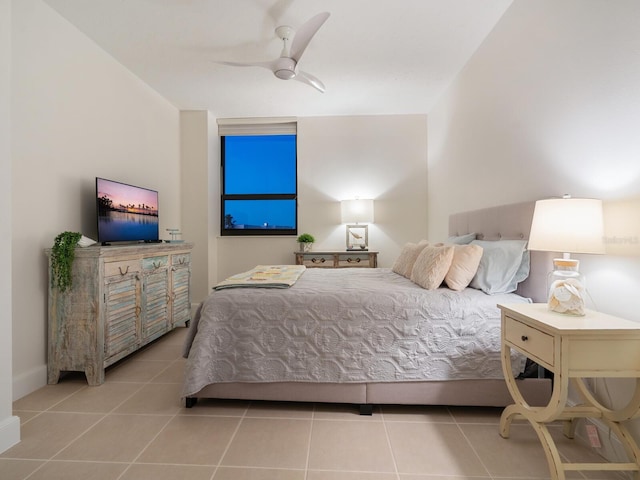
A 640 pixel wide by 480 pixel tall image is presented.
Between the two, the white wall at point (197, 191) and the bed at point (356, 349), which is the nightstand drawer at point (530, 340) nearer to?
the bed at point (356, 349)

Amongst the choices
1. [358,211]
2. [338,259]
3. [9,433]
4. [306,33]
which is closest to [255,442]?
[9,433]

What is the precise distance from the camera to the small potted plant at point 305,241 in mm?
4277

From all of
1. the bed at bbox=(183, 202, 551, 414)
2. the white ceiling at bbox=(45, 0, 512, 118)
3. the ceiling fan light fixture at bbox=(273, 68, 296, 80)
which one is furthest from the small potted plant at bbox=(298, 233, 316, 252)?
the bed at bbox=(183, 202, 551, 414)

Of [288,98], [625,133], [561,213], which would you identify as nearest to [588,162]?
[625,133]

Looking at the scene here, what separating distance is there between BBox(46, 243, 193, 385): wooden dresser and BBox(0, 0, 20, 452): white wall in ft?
2.00

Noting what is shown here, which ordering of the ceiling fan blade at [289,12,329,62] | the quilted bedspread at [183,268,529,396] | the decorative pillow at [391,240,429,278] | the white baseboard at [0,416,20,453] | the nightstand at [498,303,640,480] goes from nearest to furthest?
the nightstand at [498,303,640,480] < the white baseboard at [0,416,20,453] < the quilted bedspread at [183,268,529,396] < the ceiling fan blade at [289,12,329,62] < the decorative pillow at [391,240,429,278]

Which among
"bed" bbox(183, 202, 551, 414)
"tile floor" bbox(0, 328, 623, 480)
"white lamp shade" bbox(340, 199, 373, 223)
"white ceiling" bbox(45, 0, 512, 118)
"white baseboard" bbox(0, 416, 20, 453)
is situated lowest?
"tile floor" bbox(0, 328, 623, 480)

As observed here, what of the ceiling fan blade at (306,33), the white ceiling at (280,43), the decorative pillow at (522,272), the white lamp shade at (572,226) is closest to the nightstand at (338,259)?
the white ceiling at (280,43)

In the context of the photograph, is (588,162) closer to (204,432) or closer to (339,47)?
(339,47)

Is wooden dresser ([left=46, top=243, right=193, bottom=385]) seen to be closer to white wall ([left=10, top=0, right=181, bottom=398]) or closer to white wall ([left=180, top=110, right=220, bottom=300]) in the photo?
white wall ([left=10, top=0, right=181, bottom=398])

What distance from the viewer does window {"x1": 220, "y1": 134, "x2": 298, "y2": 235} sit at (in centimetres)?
468

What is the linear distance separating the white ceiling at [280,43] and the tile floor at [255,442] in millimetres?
2708

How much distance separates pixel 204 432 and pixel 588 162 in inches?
94.5

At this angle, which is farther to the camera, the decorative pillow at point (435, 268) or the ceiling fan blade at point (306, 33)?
the ceiling fan blade at point (306, 33)
